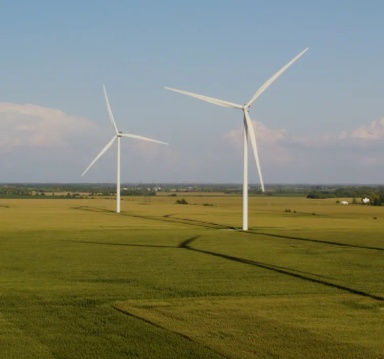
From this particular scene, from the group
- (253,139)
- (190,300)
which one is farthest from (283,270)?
(253,139)

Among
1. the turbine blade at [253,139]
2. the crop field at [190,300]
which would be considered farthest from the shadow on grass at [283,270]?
the turbine blade at [253,139]

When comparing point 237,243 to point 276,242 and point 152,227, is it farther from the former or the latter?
point 152,227

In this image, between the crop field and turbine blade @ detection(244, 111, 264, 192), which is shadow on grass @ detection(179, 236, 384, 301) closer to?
the crop field

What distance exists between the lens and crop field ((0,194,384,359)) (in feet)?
48.9

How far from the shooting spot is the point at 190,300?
67.2 feet

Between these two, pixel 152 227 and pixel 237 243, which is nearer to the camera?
pixel 237 243

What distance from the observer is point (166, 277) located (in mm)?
25578

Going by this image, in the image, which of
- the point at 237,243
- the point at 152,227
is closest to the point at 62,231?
the point at 152,227

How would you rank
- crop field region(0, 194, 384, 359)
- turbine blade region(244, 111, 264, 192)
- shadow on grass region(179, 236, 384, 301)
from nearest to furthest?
crop field region(0, 194, 384, 359)
shadow on grass region(179, 236, 384, 301)
turbine blade region(244, 111, 264, 192)

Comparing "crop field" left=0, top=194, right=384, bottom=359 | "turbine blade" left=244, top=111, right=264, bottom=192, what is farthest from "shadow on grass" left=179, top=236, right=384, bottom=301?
"turbine blade" left=244, top=111, right=264, bottom=192

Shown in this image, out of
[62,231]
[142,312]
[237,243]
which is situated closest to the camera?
[142,312]

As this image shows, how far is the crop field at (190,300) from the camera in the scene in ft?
48.9

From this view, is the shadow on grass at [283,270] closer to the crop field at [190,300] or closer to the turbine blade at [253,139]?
the crop field at [190,300]

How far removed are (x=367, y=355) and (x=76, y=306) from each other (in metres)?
8.22
